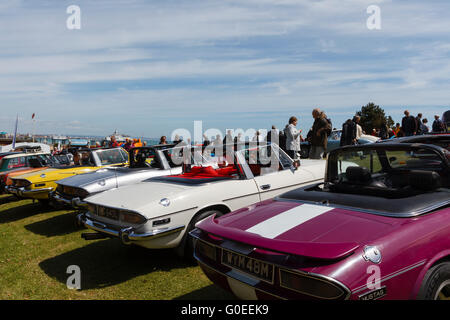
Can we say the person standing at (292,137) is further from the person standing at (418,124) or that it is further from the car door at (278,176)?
the person standing at (418,124)

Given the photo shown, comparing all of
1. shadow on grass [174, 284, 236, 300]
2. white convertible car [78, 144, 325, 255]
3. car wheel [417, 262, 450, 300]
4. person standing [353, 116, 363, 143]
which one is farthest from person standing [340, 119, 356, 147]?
car wheel [417, 262, 450, 300]

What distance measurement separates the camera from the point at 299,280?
1837 mm

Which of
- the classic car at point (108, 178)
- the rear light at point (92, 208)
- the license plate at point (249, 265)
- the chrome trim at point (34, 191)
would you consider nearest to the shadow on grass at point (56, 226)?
the classic car at point (108, 178)

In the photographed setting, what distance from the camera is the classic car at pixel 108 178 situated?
18.9ft

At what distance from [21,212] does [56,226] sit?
243 cm

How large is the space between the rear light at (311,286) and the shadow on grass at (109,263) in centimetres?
227

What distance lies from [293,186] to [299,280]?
3.04 m

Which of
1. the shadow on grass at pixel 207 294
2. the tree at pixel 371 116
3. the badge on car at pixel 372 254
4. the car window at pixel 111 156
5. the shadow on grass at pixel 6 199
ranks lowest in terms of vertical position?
the shadow on grass at pixel 6 199

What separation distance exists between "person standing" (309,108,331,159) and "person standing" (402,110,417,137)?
4.88 metres

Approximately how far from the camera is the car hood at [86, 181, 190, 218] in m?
3.63

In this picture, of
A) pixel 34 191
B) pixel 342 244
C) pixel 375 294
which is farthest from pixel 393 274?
pixel 34 191

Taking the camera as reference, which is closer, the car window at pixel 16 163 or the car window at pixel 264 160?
the car window at pixel 264 160

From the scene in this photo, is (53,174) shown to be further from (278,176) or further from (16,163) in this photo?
(278,176)
